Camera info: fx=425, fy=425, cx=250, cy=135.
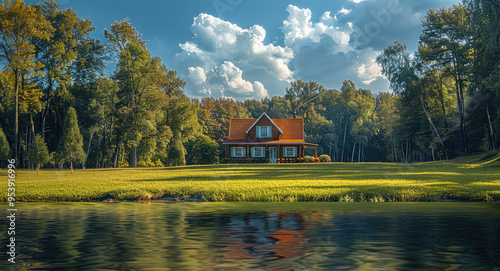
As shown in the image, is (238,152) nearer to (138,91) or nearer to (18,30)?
(138,91)

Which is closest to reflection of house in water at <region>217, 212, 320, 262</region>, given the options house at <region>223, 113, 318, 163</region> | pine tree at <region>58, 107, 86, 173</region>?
pine tree at <region>58, 107, 86, 173</region>

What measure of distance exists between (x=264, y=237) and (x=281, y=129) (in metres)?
55.4

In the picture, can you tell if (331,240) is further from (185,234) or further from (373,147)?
(373,147)

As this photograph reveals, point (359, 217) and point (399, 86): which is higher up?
point (399, 86)

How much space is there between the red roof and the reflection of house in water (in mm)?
49400

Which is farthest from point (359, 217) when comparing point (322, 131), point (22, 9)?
point (322, 131)

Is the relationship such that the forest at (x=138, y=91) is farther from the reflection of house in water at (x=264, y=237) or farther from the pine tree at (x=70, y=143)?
the reflection of house in water at (x=264, y=237)

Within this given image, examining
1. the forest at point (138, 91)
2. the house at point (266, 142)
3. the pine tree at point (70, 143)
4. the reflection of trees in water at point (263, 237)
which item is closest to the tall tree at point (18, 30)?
the forest at point (138, 91)

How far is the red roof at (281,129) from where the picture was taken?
60.7 metres

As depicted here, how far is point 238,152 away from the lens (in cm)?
6094

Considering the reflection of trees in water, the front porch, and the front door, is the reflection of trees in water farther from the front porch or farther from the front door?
the front door

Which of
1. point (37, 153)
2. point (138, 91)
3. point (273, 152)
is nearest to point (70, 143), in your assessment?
point (37, 153)

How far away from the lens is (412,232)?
26.8 ft

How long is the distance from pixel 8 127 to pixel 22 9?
2605 cm
